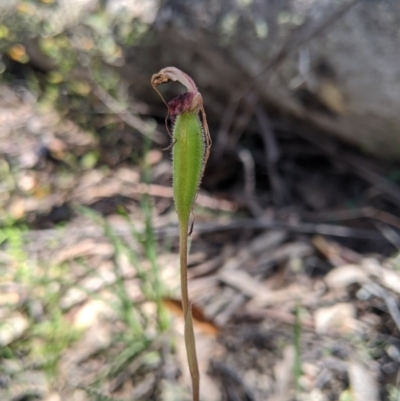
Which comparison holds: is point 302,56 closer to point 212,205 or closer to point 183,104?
point 212,205

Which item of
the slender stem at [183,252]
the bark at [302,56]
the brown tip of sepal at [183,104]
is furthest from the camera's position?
the bark at [302,56]

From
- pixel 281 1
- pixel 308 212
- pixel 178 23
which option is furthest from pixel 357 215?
pixel 178 23

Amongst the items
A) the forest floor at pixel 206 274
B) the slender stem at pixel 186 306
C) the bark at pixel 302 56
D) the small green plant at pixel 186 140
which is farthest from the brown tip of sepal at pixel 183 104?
the bark at pixel 302 56

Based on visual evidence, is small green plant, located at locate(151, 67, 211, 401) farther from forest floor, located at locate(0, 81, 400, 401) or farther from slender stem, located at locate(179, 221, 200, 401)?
forest floor, located at locate(0, 81, 400, 401)

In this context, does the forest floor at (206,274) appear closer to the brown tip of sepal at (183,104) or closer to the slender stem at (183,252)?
the slender stem at (183,252)

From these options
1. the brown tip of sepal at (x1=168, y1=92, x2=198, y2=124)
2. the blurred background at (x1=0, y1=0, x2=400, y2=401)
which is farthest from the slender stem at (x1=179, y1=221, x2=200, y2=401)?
the blurred background at (x1=0, y1=0, x2=400, y2=401)

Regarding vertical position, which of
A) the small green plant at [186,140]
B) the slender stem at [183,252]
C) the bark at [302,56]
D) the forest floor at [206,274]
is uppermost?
the bark at [302,56]

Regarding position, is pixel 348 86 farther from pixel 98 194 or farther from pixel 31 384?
pixel 31 384

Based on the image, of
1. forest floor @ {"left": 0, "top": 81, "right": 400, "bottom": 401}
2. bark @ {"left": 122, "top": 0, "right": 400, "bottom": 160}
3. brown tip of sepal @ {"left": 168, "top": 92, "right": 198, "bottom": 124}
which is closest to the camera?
brown tip of sepal @ {"left": 168, "top": 92, "right": 198, "bottom": 124}
